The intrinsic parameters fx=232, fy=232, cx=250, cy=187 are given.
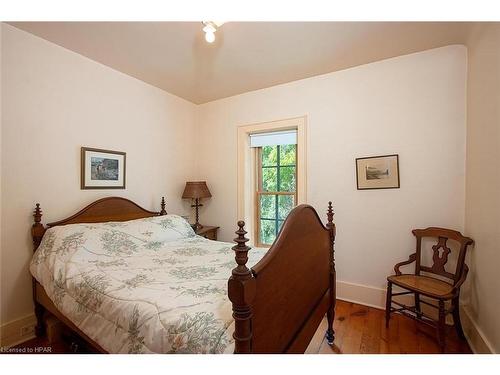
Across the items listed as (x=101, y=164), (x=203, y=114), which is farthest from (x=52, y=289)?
(x=203, y=114)

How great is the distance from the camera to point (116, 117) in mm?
2506

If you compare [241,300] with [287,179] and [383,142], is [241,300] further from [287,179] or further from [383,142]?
[287,179]

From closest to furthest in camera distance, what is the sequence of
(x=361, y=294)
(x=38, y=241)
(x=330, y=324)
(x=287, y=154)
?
(x=330, y=324)
(x=38, y=241)
(x=361, y=294)
(x=287, y=154)

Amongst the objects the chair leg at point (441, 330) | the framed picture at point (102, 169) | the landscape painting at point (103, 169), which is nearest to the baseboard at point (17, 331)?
the framed picture at point (102, 169)

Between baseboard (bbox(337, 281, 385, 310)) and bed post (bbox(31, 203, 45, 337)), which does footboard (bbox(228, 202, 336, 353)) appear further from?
bed post (bbox(31, 203, 45, 337))

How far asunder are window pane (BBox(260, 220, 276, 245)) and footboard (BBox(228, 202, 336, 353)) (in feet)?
4.96

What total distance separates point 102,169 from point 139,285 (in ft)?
5.14

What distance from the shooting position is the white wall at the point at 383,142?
2.05m

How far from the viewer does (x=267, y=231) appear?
10.8 feet

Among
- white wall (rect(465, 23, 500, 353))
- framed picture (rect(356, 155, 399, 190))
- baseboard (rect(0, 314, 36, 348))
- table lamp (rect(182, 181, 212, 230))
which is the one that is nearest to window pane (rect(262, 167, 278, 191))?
table lamp (rect(182, 181, 212, 230))

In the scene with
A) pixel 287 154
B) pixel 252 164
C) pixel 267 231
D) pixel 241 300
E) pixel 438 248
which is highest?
pixel 287 154

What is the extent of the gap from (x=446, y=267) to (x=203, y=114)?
3.36m

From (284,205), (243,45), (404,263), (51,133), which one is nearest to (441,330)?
(404,263)

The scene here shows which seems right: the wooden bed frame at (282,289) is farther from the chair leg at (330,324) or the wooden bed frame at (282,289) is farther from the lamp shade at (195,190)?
the lamp shade at (195,190)
